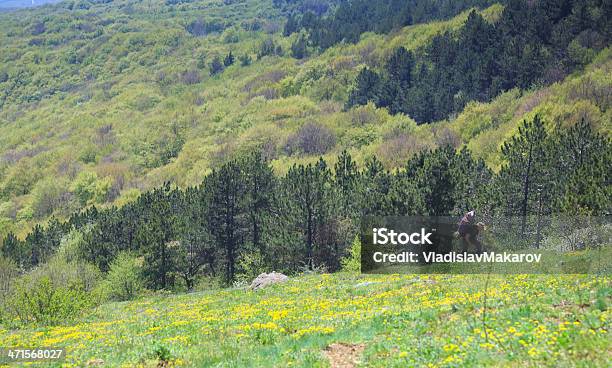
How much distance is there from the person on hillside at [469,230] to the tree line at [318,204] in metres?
10.9

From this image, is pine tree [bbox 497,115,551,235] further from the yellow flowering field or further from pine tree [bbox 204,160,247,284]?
pine tree [bbox 204,160,247,284]

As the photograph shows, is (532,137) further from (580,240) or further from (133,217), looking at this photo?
(133,217)

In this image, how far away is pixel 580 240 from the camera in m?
29.5

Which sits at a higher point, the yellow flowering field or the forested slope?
the yellow flowering field

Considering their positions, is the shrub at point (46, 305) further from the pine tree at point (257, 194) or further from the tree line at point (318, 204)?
the pine tree at point (257, 194)

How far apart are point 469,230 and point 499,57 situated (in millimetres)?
100435

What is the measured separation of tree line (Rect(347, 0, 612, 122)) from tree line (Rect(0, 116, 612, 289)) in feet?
190

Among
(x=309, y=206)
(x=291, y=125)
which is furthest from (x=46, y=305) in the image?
(x=291, y=125)

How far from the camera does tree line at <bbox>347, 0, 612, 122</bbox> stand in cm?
10594

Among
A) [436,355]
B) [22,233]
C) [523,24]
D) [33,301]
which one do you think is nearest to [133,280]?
[33,301]

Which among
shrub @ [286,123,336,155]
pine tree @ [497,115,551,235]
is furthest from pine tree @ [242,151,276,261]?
shrub @ [286,123,336,155]

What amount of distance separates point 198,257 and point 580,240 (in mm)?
40360

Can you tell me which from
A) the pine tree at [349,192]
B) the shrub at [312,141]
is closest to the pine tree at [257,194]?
the pine tree at [349,192]

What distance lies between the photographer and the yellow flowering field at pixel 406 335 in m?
9.20
